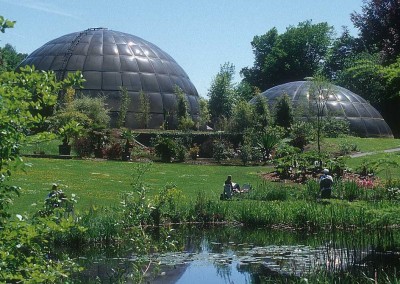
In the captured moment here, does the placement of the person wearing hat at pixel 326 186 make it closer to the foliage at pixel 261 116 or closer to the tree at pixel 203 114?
the foliage at pixel 261 116

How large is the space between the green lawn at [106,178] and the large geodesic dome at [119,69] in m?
18.1

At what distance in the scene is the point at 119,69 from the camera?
159 ft

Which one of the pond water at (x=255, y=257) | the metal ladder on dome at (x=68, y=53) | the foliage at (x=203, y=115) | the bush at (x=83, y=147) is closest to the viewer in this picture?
the pond water at (x=255, y=257)

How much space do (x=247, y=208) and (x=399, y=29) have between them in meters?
6.36

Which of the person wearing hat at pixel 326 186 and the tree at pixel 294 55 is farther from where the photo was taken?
the tree at pixel 294 55

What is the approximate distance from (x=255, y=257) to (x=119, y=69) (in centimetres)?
3720

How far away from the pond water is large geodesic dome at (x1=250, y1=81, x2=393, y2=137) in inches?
1072

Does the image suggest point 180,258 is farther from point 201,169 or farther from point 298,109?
point 298,109

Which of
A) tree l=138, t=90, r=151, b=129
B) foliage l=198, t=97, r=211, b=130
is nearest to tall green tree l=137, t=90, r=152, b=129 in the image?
tree l=138, t=90, r=151, b=129

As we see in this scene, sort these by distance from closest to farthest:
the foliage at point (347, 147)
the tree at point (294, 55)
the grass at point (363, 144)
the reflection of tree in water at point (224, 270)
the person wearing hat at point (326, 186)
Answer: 1. the reflection of tree in water at point (224, 270)
2. the person wearing hat at point (326, 186)
3. the foliage at point (347, 147)
4. the grass at point (363, 144)
5. the tree at point (294, 55)

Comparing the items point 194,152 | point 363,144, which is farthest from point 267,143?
point 363,144

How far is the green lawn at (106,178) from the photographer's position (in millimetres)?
17844

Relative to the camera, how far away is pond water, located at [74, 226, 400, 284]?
1074 centimetres

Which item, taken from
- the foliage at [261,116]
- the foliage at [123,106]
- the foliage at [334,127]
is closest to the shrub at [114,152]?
the foliage at [261,116]
